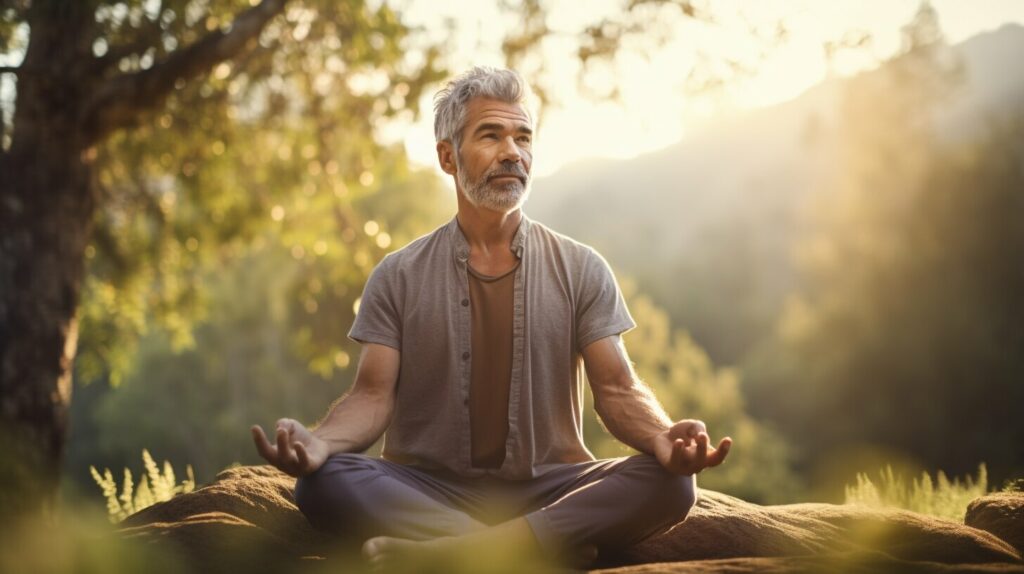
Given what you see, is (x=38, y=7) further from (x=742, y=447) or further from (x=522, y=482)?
(x=742, y=447)

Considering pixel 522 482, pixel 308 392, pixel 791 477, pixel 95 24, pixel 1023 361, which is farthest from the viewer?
pixel 308 392

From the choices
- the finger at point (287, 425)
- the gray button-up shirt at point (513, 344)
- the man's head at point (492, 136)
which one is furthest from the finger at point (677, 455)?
the finger at point (287, 425)

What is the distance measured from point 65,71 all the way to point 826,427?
3274 cm

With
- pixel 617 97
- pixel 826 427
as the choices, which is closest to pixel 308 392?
pixel 826 427

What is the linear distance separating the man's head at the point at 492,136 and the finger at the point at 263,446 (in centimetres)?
144

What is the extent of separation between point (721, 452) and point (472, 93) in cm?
198

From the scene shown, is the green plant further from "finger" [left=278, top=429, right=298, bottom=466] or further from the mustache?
the mustache

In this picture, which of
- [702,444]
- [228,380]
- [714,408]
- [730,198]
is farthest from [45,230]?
[730,198]

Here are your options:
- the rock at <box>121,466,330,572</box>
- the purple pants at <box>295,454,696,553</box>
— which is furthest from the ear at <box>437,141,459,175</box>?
the rock at <box>121,466,330,572</box>

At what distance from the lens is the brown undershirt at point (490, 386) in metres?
3.94

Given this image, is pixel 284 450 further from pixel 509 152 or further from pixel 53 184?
pixel 53 184

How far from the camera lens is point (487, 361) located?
397cm

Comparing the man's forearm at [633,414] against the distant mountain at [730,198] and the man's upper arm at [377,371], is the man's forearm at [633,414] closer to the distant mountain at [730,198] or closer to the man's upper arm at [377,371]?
the man's upper arm at [377,371]

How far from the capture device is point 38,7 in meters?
6.82
